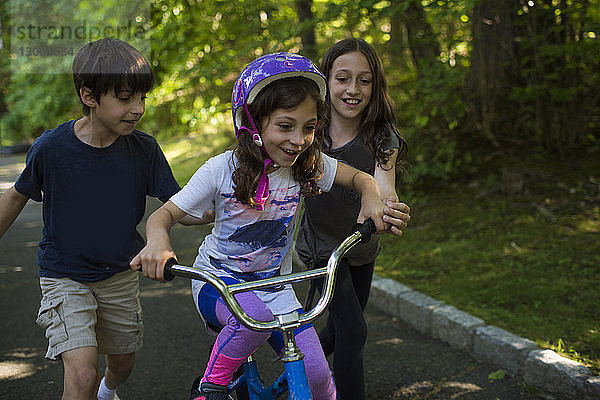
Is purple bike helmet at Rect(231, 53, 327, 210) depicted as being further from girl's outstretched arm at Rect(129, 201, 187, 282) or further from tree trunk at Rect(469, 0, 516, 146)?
tree trunk at Rect(469, 0, 516, 146)

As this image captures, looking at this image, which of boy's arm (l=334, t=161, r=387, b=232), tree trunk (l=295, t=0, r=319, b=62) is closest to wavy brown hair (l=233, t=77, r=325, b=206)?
boy's arm (l=334, t=161, r=387, b=232)

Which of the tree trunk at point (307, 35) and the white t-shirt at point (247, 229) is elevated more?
the tree trunk at point (307, 35)

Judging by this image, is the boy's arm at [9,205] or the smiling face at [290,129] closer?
the smiling face at [290,129]

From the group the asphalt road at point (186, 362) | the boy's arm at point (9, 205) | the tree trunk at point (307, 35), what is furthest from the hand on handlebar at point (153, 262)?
the tree trunk at point (307, 35)

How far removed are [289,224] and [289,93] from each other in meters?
0.54

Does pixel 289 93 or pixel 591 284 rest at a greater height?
pixel 289 93

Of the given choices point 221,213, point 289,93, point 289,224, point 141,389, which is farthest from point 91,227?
point 141,389

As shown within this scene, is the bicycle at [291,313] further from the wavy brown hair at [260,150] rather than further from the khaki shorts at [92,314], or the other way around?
the khaki shorts at [92,314]

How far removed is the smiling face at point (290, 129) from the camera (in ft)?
7.34

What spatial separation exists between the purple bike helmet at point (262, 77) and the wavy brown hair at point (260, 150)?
0.7 inches

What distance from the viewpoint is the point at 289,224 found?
251 cm

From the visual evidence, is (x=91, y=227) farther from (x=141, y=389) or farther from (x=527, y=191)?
(x=527, y=191)

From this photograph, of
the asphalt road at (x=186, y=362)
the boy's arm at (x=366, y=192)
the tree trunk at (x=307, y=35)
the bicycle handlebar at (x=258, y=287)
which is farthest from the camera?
the tree trunk at (x=307, y=35)

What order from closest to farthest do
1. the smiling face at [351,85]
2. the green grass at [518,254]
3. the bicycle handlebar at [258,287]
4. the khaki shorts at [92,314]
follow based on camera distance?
the bicycle handlebar at [258,287], the khaki shorts at [92,314], the smiling face at [351,85], the green grass at [518,254]
